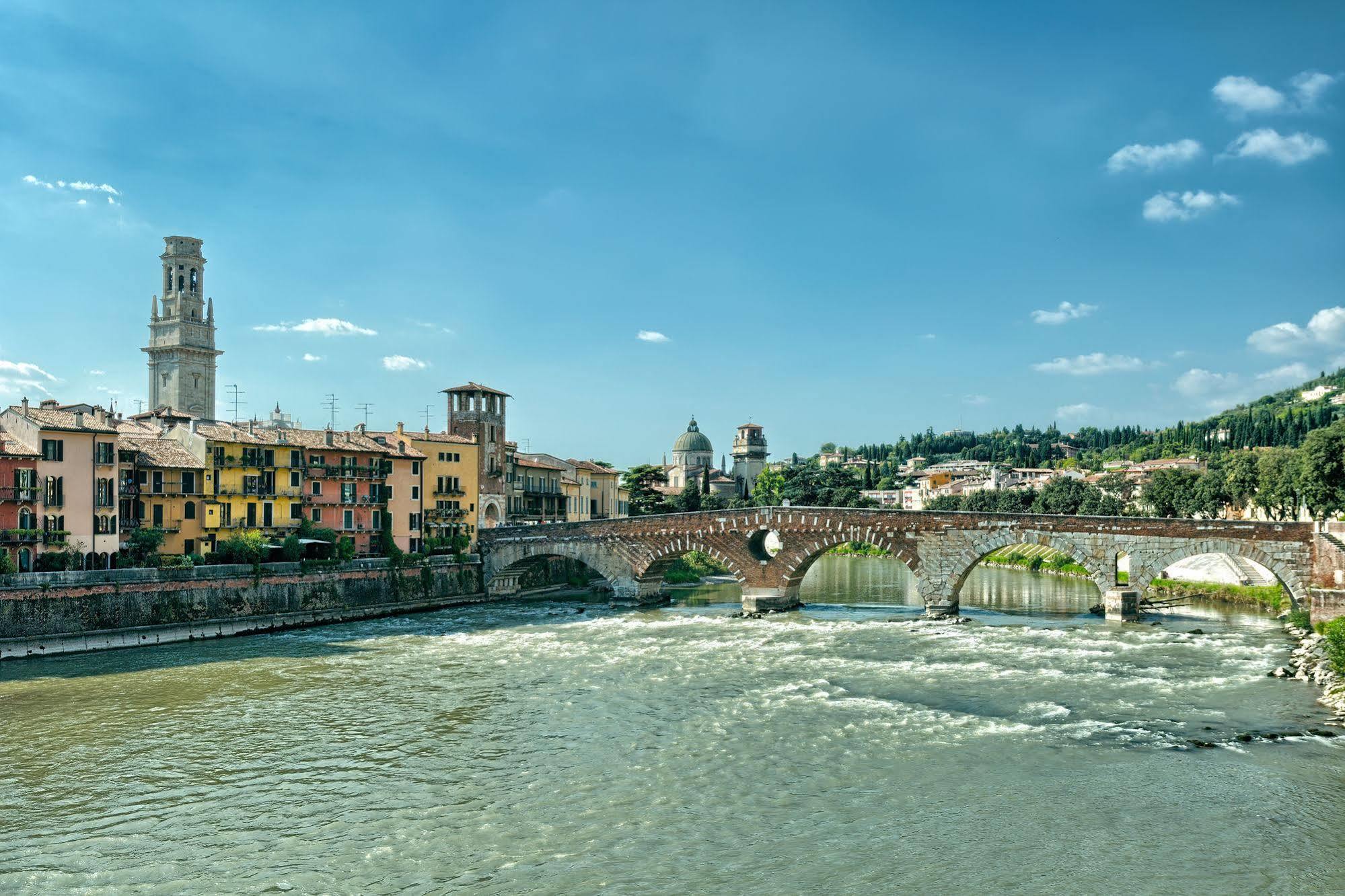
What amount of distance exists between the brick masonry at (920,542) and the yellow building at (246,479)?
1178cm

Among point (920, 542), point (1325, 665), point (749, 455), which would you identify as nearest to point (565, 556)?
point (920, 542)

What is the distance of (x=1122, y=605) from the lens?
39344mm

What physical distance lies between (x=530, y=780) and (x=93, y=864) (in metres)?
7.61

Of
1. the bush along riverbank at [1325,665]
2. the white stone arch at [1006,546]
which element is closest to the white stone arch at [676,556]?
the white stone arch at [1006,546]

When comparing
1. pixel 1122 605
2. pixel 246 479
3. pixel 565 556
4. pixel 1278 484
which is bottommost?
pixel 1122 605

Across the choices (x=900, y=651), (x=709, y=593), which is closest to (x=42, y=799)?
(x=900, y=651)

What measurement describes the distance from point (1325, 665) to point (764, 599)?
22592 mm

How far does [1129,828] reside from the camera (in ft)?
56.1

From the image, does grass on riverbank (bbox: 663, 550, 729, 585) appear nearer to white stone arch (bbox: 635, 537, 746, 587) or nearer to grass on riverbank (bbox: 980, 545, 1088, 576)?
white stone arch (bbox: 635, 537, 746, 587)

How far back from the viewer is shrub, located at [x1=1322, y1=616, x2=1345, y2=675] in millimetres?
26172

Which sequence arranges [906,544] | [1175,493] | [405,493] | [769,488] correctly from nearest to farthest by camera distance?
[906,544], [405,493], [1175,493], [769,488]

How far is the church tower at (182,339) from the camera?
71062 millimetres

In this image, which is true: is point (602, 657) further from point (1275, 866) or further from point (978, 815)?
point (1275, 866)

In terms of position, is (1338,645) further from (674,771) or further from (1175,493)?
(1175,493)
